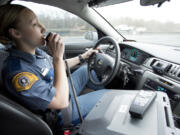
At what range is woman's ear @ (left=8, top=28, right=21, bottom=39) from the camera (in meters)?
0.95

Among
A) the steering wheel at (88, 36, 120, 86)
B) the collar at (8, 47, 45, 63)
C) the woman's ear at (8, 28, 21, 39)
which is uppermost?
the woman's ear at (8, 28, 21, 39)

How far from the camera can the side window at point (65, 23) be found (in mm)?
2084

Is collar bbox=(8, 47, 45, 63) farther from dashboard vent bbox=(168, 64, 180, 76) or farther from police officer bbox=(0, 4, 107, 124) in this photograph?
dashboard vent bbox=(168, 64, 180, 76)

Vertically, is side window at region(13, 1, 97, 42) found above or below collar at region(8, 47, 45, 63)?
above

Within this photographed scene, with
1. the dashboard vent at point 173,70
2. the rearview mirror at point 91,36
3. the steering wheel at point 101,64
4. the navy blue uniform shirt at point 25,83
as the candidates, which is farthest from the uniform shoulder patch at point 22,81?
the rearview mirror at point 91,36

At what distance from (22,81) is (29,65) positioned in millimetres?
144

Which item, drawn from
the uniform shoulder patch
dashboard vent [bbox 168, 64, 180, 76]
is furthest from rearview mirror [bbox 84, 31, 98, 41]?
the uniform shoulder patch

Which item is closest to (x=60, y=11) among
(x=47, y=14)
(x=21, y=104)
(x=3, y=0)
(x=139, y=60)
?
(x=47, y=14)

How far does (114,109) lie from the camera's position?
974 mm

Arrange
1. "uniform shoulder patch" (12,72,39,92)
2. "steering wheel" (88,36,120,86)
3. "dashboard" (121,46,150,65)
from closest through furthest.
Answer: "uniform shoulder patch" (12,72,39,92), "steering wheel" (88,36,120,86), "dashboard" (121,46,150,65)

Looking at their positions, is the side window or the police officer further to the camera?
the side window

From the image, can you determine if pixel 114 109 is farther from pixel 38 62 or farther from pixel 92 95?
pixel 38 62

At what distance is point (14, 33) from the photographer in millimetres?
963

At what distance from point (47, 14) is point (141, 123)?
1815mm
